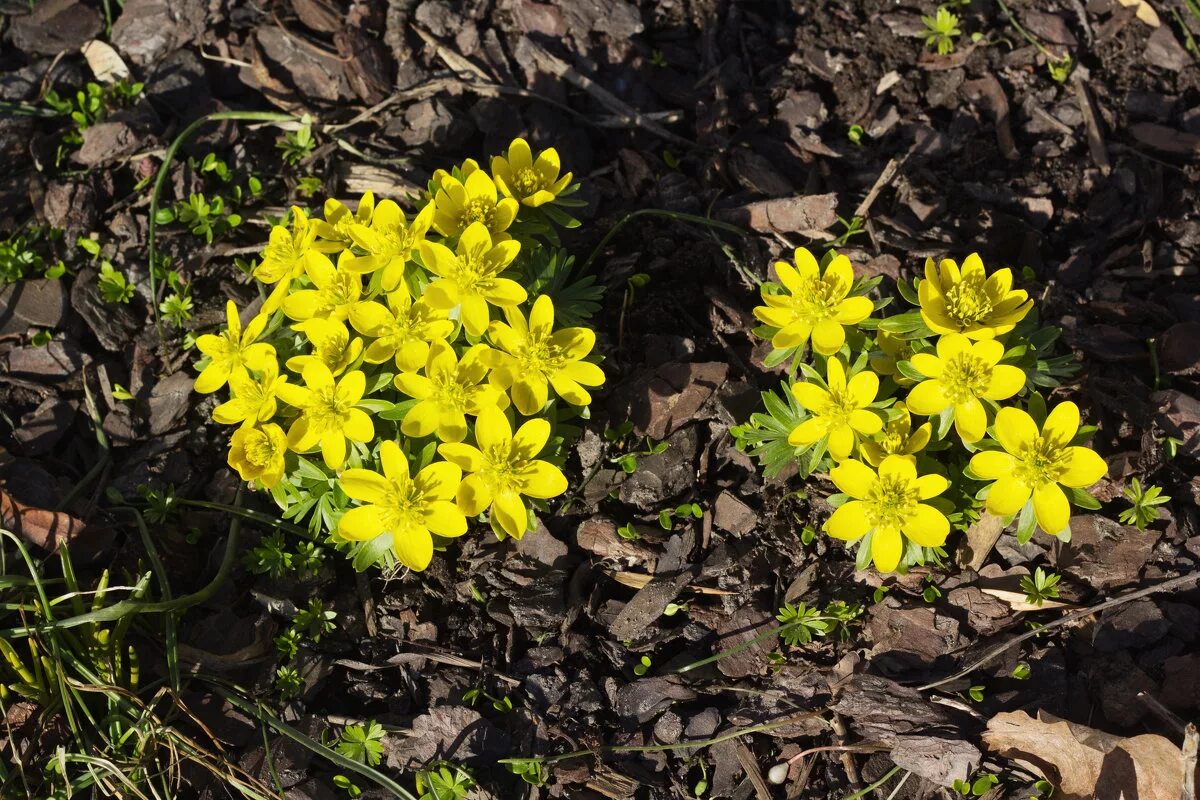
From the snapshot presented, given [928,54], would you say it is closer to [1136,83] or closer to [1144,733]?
[1136,83]

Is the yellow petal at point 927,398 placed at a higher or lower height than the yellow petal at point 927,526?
higher

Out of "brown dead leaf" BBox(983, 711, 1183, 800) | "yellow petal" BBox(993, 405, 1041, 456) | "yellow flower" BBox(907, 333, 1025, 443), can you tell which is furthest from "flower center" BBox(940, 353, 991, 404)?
"brown dead leaf" BBox(983, 711, 1183, 800)

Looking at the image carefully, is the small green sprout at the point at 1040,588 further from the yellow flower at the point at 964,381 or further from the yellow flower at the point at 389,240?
the yellow flower at the point at 389,240

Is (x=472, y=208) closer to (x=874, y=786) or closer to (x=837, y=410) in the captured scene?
(x=837, y=410)

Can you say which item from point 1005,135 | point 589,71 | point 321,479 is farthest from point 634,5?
point 321,479

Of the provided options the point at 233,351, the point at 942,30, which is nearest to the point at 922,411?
the point at 233,351

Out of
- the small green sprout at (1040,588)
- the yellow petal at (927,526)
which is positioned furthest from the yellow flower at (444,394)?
the small green sprout at (1040,588)
